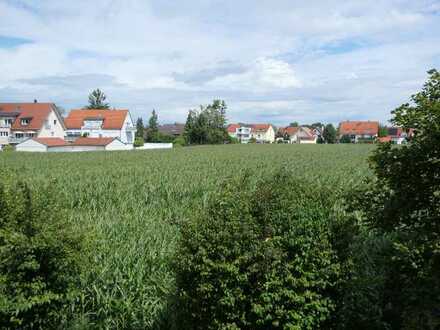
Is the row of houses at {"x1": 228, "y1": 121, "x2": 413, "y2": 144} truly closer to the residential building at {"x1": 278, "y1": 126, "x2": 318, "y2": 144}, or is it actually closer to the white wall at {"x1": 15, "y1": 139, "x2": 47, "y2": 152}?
the residential building at {"x1": 278, "y1": 126, "x2": 318, "y2": 144}

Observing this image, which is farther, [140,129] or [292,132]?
[292,132]

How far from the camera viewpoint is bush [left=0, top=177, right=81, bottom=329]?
14.0 ft

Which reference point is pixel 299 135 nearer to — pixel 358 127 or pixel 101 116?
pixel 358 127

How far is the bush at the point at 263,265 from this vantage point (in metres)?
3.34

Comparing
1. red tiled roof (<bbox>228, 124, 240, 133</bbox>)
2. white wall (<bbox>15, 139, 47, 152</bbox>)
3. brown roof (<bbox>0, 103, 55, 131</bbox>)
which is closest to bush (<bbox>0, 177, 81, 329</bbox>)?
white wall (<bbox>15, 139, 47, 152</bbox>)

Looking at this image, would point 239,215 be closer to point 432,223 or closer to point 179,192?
point 432,223

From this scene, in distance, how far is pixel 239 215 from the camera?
11.7 ft

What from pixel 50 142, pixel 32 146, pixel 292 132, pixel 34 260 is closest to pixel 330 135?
pixel 292 132

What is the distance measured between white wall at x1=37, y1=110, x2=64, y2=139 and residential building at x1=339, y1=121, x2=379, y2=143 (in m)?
75.7

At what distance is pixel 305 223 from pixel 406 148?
3.03 ft

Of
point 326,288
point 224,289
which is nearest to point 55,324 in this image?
point 224,289

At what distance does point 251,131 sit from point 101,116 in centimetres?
7193

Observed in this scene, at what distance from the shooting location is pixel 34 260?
419 cm

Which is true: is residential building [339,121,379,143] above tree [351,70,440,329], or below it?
above
